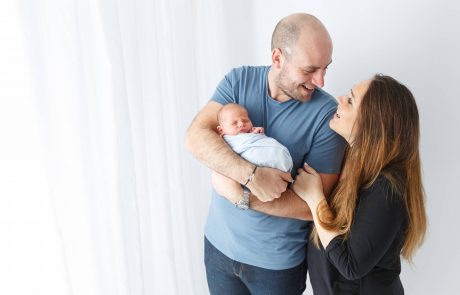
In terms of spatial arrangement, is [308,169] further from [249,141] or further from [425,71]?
[425,71]

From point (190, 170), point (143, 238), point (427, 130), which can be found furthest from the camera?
point (190, 170)

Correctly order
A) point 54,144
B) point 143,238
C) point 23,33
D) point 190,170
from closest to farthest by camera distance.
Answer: point 23,33
point 54,144
point 143,238
point 190,170

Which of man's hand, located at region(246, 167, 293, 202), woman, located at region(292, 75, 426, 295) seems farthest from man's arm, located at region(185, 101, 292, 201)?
woman, located at region(292, 75, 426, 295)

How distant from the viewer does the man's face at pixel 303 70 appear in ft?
4.19

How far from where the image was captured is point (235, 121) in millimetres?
1300

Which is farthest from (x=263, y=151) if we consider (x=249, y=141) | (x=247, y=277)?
(x=247, y=277)

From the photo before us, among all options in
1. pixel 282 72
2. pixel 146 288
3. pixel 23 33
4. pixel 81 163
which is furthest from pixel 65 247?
pixel 282 72

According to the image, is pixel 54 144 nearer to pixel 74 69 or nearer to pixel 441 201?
pixel 74 69

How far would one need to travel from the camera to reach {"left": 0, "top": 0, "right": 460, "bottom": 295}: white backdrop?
1.19 metres

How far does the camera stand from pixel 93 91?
1.35 m

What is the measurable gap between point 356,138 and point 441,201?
0.58 meters

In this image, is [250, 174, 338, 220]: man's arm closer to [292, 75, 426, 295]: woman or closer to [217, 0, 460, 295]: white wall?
[292, 75, 426, 295]: woman

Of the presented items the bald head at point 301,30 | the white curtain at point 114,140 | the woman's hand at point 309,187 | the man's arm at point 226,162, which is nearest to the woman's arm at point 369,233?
the woman's hand at point 309,187

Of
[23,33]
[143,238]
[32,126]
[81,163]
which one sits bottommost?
[143,238]
